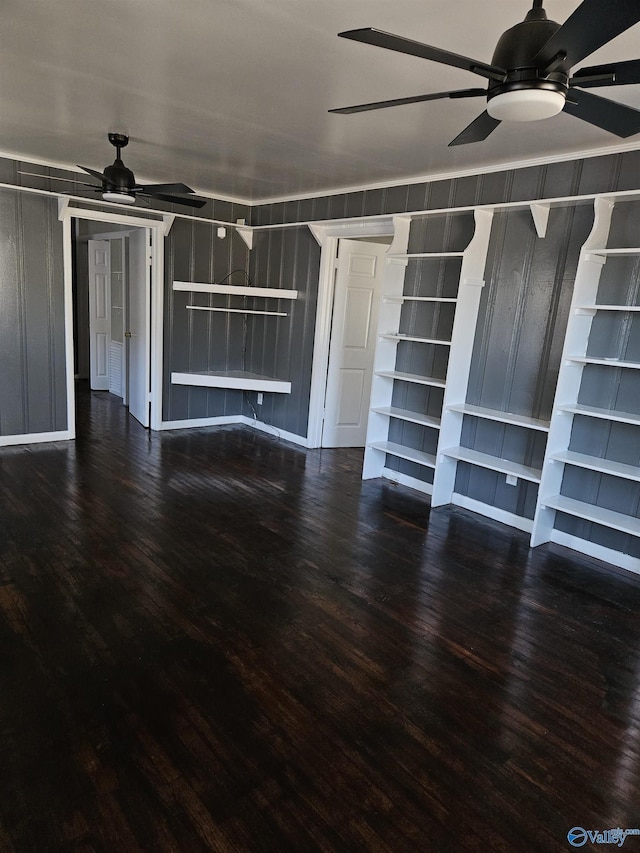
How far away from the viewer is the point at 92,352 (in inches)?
325

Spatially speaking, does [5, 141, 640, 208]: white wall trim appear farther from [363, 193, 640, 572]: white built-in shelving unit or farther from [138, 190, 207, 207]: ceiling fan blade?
[138, 190, 207, 207]: ceiling fan blade

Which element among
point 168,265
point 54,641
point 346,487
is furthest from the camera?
point 168,265

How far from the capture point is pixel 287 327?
618 centimetres

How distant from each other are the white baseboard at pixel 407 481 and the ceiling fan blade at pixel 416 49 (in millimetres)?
3617

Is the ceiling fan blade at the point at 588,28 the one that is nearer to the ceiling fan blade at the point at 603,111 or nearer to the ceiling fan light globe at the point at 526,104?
the ceiling fan light globe at the point at 526,104

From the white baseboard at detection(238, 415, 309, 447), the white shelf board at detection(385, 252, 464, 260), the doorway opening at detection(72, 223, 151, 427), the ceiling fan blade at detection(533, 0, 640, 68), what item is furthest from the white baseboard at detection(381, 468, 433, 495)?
the ceiling fan blade at detection(533, 0, 640, 68)

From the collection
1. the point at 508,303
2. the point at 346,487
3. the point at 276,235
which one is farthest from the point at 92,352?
the point at 508,303

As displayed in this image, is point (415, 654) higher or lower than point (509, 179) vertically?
lower

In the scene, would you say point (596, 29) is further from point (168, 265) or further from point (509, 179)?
point (168, 265)

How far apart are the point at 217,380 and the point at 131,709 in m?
4.35

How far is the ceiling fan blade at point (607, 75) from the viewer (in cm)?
162

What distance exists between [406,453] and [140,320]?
11.2 ft

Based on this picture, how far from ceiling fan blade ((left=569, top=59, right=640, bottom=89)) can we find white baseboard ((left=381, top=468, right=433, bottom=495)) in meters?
3.54

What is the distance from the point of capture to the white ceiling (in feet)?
7.12
